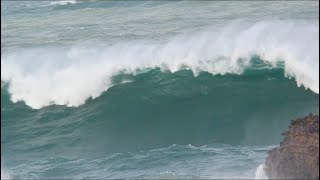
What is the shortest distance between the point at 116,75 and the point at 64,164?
8376mm

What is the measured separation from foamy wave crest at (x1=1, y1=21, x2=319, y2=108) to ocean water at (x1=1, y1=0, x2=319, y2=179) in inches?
2.0

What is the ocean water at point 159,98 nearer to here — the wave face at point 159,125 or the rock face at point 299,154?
the wave face at point 159,125

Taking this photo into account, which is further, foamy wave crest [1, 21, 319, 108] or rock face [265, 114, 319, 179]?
foamy wave crest [1, 21, 319, 108]

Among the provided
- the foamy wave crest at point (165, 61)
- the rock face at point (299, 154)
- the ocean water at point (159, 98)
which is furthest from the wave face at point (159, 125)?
the rock face at point (299, 154)

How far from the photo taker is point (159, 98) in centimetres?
3053

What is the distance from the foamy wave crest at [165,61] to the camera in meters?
31.6

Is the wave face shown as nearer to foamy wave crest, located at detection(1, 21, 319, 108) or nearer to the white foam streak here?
foamy wave crest, located at detection(1, 21, 319, 108)

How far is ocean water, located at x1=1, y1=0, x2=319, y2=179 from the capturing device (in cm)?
2445

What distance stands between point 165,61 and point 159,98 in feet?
9.01

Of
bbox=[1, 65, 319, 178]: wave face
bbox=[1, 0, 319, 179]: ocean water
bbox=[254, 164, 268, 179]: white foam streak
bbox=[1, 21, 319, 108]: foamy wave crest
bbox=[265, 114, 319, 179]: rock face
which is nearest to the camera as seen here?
bbox=[265, 114, 319, 179]: rock face

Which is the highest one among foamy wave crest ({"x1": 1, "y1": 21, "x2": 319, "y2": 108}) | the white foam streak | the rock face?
foamy wave crest ({"x1": 1, "y1": 21, "x2": 319, "y2": 108})

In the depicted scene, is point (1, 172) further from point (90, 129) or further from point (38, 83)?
point (38, 83)

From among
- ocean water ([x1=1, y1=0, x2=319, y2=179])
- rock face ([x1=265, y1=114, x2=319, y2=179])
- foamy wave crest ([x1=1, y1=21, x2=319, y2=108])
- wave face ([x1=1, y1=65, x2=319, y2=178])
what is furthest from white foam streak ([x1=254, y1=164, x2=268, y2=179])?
foamy wave crest ([x1=1, y1=21, x2=319, y2=108])

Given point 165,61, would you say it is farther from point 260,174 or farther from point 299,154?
point 299,154
